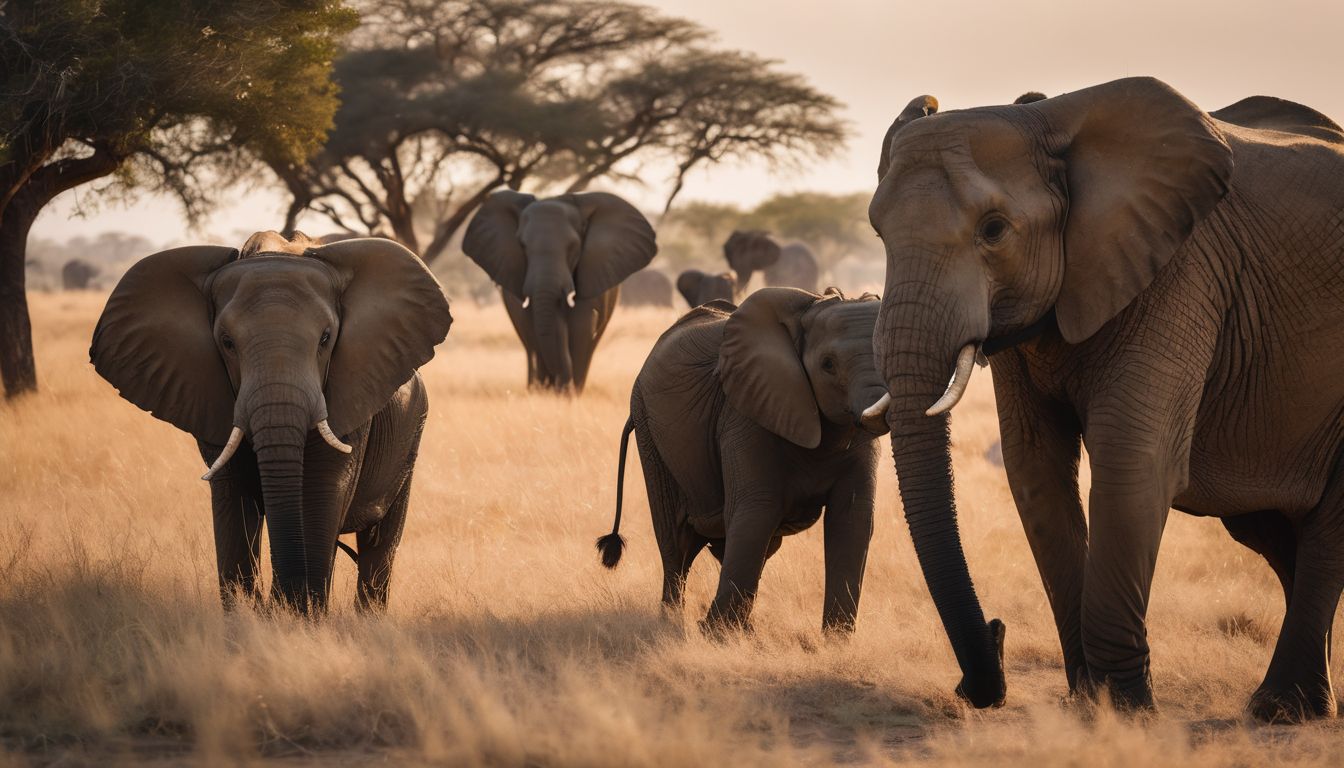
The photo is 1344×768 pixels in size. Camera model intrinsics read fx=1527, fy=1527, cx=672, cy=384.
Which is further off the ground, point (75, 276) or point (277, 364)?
point (277, 364)

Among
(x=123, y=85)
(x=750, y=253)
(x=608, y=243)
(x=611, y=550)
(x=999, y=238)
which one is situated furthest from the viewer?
(x=750, y=253)

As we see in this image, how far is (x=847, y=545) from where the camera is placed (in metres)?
6.48

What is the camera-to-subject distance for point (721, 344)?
678 cm

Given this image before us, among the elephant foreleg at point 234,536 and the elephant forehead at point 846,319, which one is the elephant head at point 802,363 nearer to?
the elephant forehead at point 846,319

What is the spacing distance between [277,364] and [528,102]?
22.6 metres

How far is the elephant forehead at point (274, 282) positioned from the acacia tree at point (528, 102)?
2185cm

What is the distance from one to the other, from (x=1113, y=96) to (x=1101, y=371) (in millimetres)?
873

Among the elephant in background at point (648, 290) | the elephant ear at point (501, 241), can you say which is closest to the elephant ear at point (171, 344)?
the elephant ear at point (501, 241)

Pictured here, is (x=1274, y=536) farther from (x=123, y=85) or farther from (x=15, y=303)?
(x=15, y=303)

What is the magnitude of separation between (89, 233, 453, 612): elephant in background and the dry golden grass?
36 centimetres

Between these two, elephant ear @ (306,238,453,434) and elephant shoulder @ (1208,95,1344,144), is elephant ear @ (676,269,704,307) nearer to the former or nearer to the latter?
elephant ear @ (306,238,453,434)

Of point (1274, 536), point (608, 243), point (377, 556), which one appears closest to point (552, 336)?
point (608, 243)

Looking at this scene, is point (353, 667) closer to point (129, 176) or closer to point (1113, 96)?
point (1113, 96)

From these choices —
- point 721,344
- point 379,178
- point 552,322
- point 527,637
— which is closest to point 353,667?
point 527,637
